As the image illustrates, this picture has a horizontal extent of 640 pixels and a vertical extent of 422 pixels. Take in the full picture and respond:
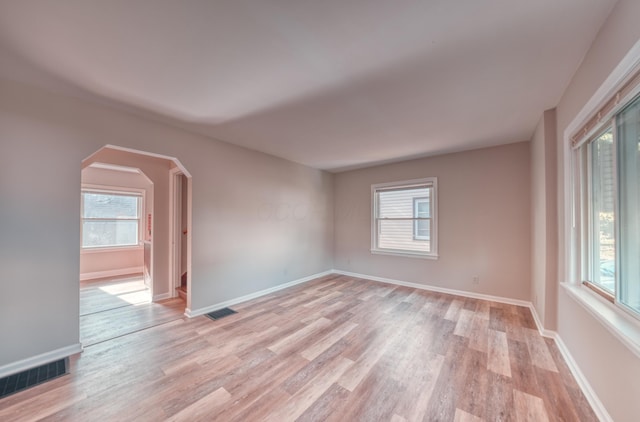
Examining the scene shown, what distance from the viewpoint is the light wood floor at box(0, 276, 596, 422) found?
5.39 feet

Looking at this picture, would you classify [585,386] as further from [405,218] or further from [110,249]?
[110,249]

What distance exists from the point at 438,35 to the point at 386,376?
255 cm

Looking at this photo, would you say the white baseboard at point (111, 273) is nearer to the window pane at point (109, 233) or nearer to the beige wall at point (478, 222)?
the window pane at point (109, 233)

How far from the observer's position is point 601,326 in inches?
63.1

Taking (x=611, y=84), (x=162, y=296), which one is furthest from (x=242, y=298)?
(x=611, y=84)

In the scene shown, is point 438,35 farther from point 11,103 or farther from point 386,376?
point 11,103

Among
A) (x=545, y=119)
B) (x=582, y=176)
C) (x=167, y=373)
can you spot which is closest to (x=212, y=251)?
(x=167, y=373)

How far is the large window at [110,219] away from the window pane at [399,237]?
227 inches

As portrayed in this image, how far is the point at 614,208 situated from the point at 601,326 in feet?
2.60

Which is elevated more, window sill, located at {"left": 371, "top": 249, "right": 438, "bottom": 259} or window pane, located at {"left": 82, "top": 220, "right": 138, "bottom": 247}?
window pane, located at {"left": 82, "top": 220, "right": 138, "bottom": 247}

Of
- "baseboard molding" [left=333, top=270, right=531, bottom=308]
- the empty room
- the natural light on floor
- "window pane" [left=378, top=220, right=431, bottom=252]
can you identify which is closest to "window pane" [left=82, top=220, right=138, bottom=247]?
the natural light on floor

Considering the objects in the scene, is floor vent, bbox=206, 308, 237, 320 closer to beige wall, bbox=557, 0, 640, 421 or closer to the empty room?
the empty room

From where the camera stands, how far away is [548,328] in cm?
262

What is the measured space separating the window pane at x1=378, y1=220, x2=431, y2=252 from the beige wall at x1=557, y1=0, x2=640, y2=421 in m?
2.34
